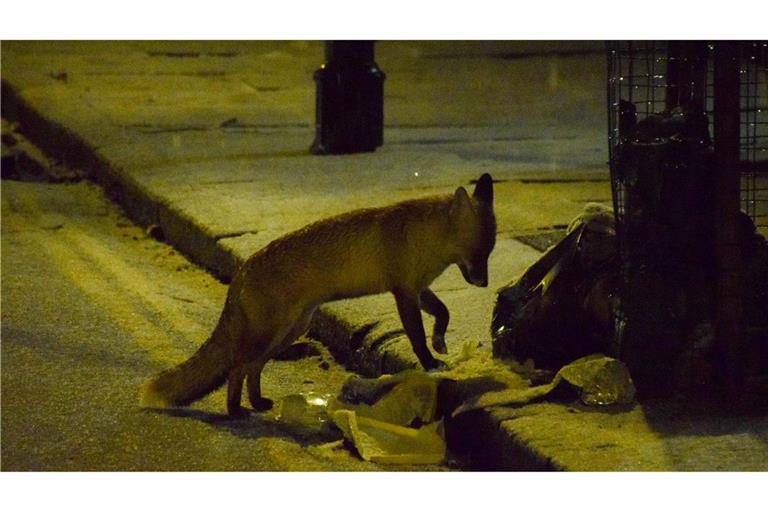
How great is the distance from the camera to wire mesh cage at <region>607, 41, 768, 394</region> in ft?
16.8

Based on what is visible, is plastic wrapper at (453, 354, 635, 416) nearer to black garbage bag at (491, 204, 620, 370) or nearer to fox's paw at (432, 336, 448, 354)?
black garbage bag at (491, 204, 620, 370)

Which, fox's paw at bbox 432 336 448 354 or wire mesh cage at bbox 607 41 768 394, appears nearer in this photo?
wire mesh cage at bbox 607 41 768 394

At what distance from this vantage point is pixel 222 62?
1547cm

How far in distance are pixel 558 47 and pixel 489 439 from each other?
1216 cm

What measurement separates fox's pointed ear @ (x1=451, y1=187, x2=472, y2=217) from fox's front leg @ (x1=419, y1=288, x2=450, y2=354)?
1.18 feet

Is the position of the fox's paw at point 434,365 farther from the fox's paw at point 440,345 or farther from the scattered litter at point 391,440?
the scattered litter at point 391,440

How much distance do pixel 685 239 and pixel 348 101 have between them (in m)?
5.51

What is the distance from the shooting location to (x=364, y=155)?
10.4 m

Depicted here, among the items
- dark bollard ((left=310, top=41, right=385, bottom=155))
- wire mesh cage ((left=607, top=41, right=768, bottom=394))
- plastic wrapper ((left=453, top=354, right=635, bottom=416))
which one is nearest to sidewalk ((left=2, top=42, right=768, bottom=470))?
plastic wrapper ((left=453, top=354, right=635, bottom=416))

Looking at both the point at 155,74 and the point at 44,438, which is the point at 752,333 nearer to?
the point at 44,438

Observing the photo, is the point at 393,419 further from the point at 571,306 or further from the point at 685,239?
the point at 685,239

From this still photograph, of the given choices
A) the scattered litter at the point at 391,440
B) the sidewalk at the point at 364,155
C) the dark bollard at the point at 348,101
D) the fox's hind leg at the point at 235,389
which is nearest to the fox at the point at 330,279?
the fox's hind leg at the point at 235,389

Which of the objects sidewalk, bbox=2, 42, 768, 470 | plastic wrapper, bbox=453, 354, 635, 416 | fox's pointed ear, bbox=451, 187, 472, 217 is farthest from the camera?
fox's pointed ear, bbox=451, 187, 472, 217

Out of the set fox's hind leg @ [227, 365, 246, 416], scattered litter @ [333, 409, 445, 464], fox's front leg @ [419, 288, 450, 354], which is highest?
fox's front leg @ [419, 288, 450, 354]
